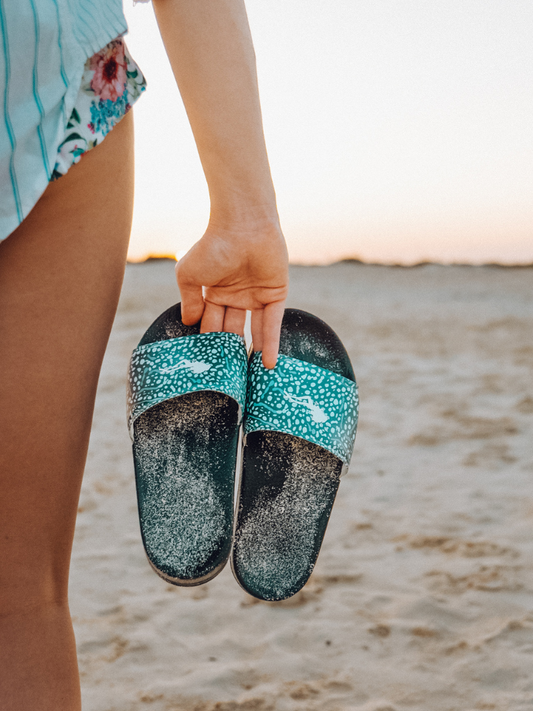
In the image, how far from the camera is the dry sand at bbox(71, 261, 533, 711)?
176cm

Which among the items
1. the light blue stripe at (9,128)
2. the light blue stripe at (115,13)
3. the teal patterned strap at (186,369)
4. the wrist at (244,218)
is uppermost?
the light blue stripe at (115,13)

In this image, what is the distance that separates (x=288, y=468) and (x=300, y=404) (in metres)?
0.13

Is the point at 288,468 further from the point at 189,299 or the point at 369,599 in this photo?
the point at 369,599

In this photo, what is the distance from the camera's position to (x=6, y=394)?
757 mm

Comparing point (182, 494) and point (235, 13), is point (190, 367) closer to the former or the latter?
point (182, 494)

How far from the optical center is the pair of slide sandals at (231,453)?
3.74 ft

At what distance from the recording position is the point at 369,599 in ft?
7.20

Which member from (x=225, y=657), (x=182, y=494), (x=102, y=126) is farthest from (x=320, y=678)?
(x=102, y=126)

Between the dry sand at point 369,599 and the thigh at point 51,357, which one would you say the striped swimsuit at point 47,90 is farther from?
the dry sand at point 369,599

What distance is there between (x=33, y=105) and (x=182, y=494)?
0.71m

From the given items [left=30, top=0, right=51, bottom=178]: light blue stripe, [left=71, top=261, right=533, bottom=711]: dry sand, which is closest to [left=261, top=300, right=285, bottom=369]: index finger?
[left=30, top=0, right=51, bottom=178]: light blue stripe

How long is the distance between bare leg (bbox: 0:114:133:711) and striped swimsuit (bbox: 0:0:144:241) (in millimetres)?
44

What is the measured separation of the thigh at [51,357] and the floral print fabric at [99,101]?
1.0 inches

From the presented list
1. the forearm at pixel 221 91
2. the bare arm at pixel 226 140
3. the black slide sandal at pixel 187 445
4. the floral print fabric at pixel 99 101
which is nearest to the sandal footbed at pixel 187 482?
the black slide sandal at pixel 187 445
